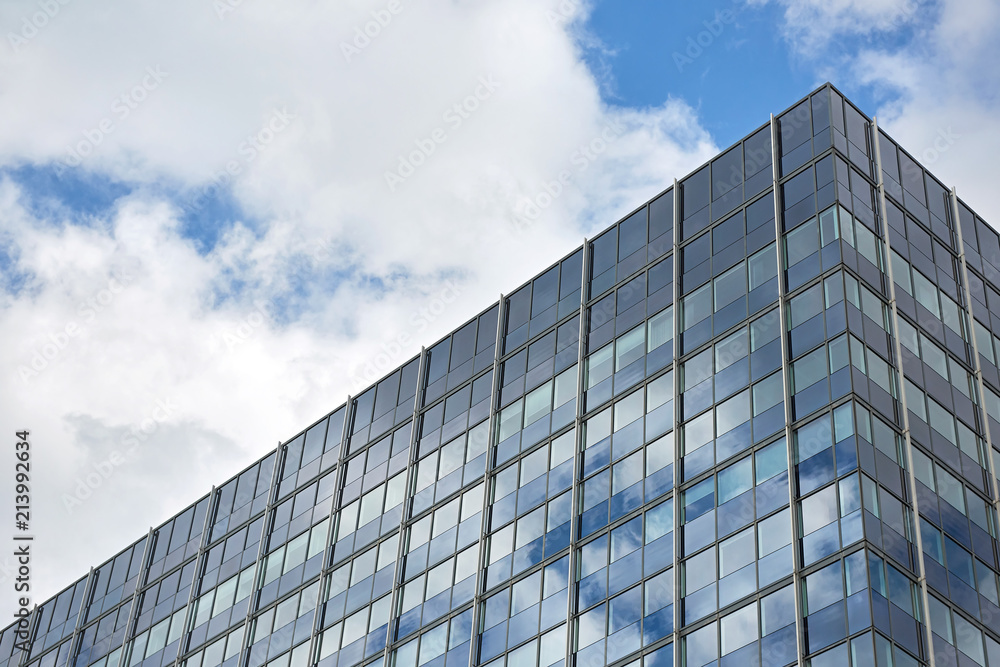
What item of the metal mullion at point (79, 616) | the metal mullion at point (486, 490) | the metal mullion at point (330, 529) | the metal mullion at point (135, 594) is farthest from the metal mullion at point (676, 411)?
the metal mullion at point (79, 616)

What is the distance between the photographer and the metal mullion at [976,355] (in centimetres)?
4878

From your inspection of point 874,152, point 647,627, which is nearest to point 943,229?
point 874,152

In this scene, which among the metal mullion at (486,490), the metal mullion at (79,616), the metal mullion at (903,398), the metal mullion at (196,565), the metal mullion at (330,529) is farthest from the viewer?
the metal mullion at (79,616)

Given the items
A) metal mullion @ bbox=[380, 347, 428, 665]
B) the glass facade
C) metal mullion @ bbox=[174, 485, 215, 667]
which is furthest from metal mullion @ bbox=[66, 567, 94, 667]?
metal mullion @ bbox=[380, 347, 428, 665]

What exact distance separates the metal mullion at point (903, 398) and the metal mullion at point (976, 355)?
14.6 ft

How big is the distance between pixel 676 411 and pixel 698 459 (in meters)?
2.52

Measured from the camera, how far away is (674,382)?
171 ft

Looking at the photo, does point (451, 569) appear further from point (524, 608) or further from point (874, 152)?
point (874, 152)

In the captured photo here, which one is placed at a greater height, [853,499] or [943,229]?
[943,229]

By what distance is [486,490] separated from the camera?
57625 mm

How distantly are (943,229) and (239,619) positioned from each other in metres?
34.8

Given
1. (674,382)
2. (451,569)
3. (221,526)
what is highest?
(221,526)

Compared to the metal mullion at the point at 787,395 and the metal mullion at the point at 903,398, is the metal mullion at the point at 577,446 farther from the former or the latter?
the metal mullion at the point at 903,398

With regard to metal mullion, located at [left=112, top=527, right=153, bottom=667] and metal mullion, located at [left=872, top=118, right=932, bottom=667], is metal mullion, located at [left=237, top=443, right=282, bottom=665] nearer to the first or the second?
metal mullion, located at [left=112, top=527, right=153, bottom=667]
